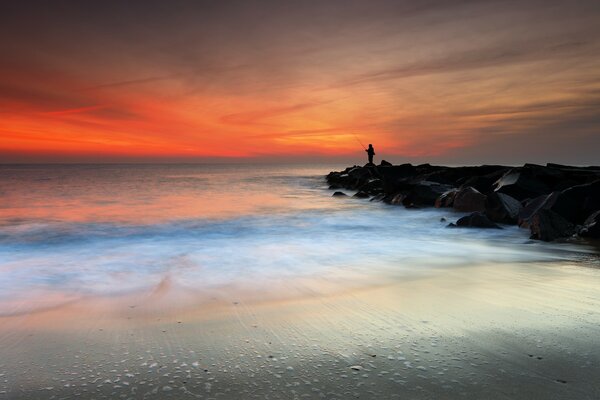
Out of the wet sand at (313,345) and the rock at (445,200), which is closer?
the wet sand at (313,345)

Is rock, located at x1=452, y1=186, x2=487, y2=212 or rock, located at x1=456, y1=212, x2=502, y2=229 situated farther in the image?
rock, located at x1=452, y1=186, x2=487, y2=212

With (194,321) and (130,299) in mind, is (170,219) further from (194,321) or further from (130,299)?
(194,321)

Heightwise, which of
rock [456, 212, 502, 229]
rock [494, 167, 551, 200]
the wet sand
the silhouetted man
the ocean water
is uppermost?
the silhouetted man

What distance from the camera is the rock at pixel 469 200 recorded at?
10.7m

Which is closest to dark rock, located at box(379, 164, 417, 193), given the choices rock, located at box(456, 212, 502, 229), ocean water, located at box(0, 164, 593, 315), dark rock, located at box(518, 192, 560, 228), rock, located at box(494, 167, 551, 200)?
ocean water, located at box(0, 164, 593, 315)

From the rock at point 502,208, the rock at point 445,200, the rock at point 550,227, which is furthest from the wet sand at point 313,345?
the rock at point 445,200

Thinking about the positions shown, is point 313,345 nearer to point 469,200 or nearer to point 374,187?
point 469,200

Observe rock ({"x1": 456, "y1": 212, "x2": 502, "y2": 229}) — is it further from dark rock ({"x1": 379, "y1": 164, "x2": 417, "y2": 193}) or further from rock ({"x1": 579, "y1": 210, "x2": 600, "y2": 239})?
dark rock ({"x1": 379, "y1": 164, "x2": 417, "y2": 193})

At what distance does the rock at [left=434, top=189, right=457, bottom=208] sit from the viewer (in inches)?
483

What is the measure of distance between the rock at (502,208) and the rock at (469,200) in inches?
29.5

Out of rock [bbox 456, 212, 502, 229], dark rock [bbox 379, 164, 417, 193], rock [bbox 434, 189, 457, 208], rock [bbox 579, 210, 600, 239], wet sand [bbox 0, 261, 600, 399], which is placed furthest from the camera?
dark rock [bbox 379, 164, 417, 193]

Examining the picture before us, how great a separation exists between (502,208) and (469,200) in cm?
188

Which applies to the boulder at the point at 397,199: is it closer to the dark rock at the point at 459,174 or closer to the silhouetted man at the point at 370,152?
the dark rock at the point at 459,174

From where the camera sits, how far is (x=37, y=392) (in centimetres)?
209
